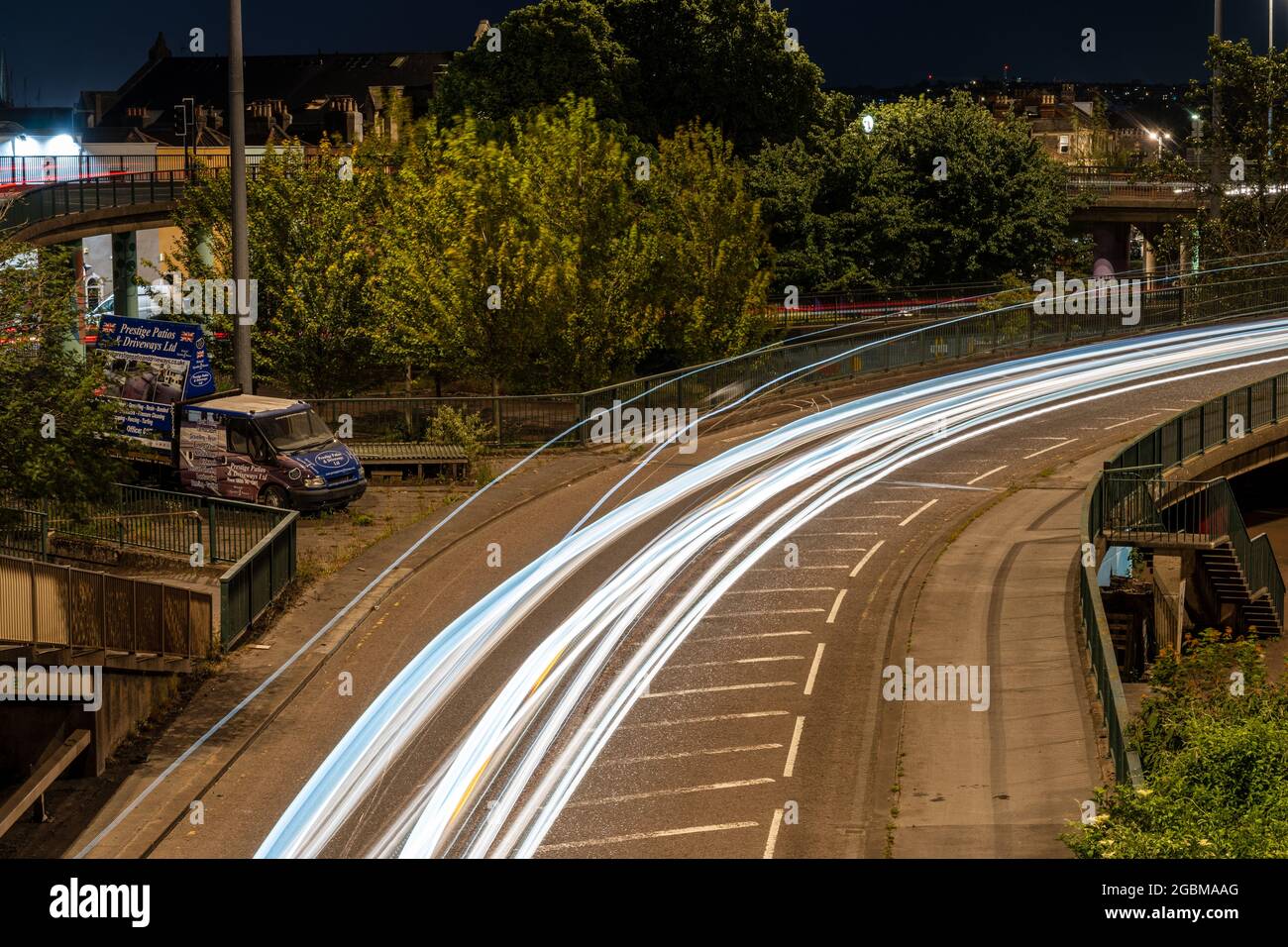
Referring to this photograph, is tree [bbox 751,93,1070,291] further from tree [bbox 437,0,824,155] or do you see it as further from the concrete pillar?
the concrete pillar

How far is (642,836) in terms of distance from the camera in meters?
17.0

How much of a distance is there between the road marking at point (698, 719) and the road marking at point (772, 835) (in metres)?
2.99

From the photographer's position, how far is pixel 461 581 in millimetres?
27297

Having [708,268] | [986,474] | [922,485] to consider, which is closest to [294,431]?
[922,485]

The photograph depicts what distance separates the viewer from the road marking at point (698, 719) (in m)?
20.5

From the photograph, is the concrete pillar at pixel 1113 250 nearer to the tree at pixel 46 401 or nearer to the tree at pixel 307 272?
the tree at pixel 307 272

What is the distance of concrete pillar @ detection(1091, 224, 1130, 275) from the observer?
89875 mm

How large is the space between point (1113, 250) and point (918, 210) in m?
37.4

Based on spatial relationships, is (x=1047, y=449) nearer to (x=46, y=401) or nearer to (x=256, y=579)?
(x=256, y=579)

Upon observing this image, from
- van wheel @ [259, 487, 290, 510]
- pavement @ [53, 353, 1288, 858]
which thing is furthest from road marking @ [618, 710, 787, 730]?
van wheel @ [259, 487, 290, 510]

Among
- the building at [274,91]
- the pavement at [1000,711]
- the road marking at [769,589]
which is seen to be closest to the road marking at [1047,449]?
the pavement at [1000,711]

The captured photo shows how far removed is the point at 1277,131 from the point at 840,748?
152ft

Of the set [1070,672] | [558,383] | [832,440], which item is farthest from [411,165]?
[1070,672]

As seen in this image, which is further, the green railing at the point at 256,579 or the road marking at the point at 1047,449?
the road marking at the point at 1047,449
